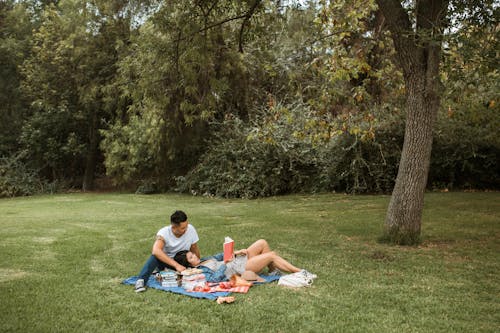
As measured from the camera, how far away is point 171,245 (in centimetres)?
721

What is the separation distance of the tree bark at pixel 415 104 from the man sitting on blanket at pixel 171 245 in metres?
4.28

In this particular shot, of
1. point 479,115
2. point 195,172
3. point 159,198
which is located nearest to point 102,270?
point 479,115

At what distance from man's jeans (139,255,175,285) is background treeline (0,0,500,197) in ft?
14.6

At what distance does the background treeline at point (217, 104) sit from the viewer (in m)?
11.7

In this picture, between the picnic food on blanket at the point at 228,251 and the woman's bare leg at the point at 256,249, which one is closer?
the picnic food on blanket at the point at 228,251

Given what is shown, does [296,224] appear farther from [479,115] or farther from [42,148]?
[42,148]

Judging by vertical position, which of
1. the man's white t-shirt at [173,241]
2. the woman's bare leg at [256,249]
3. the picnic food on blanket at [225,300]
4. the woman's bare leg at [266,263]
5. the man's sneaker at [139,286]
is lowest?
the picnic food on blanket at [225,300]

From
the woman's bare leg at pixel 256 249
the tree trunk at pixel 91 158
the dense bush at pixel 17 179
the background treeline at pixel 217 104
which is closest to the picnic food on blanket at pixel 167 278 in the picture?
the woman's bare leg at pixel 256 249

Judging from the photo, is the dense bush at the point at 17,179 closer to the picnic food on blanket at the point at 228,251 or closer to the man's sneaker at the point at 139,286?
the man's sneaker at the point at 139,286

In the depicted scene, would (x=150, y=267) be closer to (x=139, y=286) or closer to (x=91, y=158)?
(x=139, y=286)

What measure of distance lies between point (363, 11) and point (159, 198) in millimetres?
11590

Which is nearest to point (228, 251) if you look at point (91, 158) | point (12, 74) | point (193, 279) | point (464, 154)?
point (193, 279)

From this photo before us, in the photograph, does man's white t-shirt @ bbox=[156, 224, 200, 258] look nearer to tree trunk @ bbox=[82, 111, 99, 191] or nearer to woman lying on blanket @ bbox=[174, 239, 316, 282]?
woman lying on blanket @ bbox=[174, 239, 316, 282]

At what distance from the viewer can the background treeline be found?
1166cm
